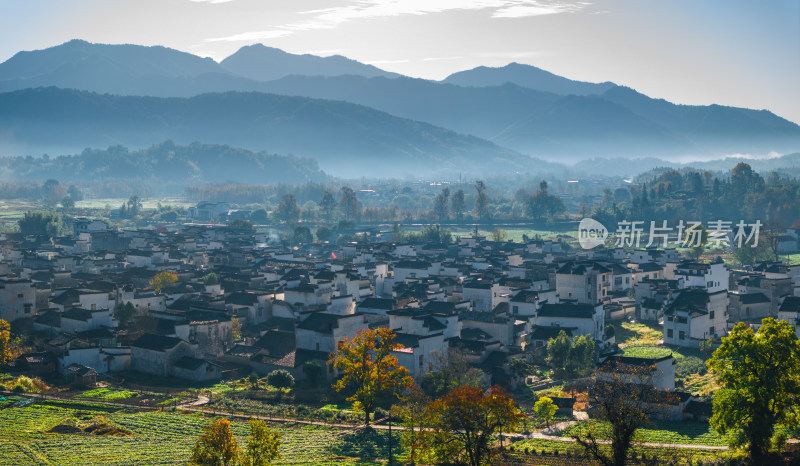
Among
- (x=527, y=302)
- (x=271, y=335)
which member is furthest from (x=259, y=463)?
(x=527, y=302)

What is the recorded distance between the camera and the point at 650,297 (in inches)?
2638

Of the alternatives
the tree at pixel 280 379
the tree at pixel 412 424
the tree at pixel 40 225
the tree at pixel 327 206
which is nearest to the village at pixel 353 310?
the tree at pixel 280 379

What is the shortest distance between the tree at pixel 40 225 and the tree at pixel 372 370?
Result: 278ft

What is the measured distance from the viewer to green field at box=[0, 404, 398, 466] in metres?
32.8

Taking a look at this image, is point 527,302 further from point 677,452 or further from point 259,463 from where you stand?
point 259,463

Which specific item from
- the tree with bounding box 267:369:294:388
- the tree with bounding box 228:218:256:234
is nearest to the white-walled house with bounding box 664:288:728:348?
the tree with bounding box 267:369:294:388

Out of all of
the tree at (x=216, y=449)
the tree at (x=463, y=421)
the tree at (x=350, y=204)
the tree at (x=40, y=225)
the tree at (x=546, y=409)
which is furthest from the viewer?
the tree at (x=350, y=204)

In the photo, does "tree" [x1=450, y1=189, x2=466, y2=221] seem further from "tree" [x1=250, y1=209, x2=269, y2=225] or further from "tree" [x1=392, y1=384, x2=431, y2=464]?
"tree" [x1=392, y1=384, x2=431, y2=464]

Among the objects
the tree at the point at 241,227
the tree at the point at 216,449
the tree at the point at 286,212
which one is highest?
the tree at the point at 286,212

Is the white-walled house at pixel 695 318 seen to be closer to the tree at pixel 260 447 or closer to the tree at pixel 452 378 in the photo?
the tree at pixel 452 378

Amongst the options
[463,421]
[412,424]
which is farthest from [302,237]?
[463,421]

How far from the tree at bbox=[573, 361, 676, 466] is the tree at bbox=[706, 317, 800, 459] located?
9.99ft

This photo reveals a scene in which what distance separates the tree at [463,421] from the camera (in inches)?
A: 1238

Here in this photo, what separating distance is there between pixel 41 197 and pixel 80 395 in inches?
6647
